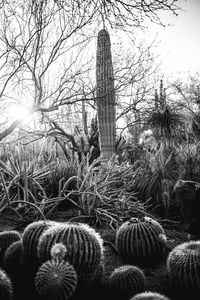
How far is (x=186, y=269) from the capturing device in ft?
12.0

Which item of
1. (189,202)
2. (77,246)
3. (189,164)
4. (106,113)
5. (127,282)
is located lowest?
(127,282)

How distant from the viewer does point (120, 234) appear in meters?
4.69

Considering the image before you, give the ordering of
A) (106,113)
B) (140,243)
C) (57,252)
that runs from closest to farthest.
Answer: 1. (57,252)
2. (140,243)
3. (106,113)

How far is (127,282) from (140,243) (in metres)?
1.25

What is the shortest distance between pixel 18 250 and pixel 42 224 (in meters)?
0.41

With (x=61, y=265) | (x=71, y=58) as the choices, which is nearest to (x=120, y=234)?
(x=61, y=265)

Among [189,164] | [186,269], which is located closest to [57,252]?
[186,269]

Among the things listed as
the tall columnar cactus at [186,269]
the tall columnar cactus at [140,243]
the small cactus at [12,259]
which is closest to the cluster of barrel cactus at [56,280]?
the small cactus at [12,259]

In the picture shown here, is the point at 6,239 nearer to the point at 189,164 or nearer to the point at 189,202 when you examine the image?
the point at 189,202

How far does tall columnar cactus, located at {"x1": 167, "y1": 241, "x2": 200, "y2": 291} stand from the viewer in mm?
3600

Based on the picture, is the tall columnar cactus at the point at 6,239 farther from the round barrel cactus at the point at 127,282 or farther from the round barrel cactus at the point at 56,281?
the round barrel cactus at the point at 127,282

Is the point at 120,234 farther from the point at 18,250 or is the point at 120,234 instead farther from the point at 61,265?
the point at 61,265

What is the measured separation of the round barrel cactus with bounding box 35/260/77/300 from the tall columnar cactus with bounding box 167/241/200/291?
1.50 m

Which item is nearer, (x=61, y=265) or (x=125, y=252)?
(x=61, y=265)
